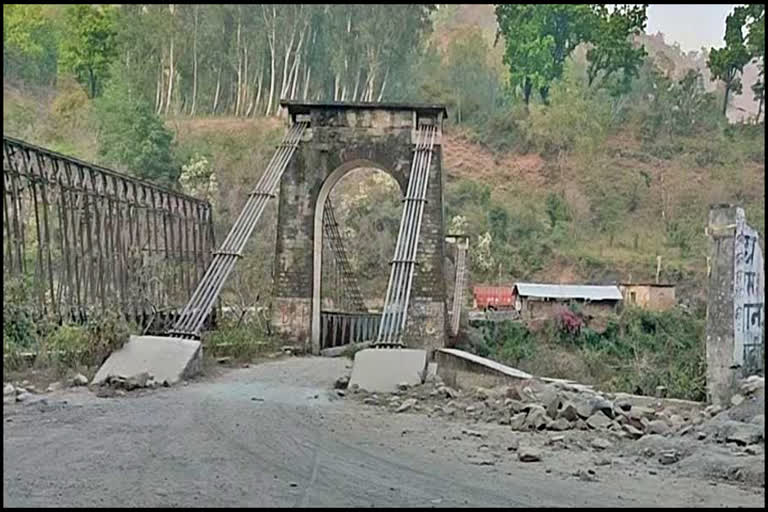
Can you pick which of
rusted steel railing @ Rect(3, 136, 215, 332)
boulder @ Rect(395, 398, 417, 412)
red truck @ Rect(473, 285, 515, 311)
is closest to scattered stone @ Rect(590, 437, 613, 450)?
boulder @ Rect(395, 398, 417, 412)

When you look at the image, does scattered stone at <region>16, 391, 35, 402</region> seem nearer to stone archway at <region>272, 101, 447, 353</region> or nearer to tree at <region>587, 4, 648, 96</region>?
stone archway at <region>272, 101, 447, 353</region>

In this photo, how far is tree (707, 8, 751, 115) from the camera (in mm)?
37050

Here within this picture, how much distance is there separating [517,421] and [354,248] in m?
22.8

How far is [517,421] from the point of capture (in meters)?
6.65

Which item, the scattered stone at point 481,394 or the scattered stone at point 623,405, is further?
the scattered stone at point 481,394

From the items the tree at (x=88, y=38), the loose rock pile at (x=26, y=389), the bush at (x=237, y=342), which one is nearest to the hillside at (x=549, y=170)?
the bush at (x=237, y=342)

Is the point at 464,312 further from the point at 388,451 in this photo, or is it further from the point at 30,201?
the point at 388,451

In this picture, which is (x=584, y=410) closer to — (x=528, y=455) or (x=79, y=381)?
(x=528, y=455)

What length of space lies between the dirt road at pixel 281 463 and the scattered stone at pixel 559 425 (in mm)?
337

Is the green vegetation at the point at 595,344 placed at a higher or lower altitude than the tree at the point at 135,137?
lower

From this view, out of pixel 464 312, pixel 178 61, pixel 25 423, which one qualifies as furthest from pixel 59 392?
pixel 464 312

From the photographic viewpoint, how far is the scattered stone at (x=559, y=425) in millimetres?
6430

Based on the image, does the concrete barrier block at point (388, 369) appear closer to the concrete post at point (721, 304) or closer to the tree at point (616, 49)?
the concrete post at point (721, 304)

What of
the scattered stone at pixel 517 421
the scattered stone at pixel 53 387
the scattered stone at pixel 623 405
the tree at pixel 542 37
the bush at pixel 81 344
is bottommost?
the scattered stone at pixel 517 421
